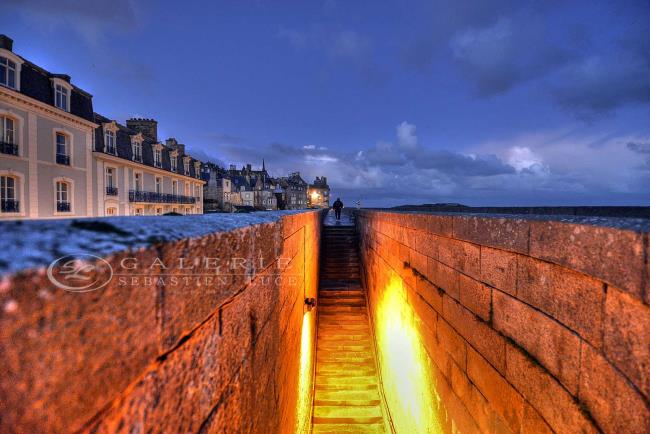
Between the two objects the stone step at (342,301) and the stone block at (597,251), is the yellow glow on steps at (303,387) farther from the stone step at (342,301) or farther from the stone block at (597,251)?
the stone block at (597,251)

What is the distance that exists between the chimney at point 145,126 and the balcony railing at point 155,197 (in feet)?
16.9

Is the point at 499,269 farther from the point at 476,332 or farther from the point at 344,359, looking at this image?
the point at 344,359

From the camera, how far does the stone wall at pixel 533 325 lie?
4.11ft

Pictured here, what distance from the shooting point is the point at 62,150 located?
1722 cm

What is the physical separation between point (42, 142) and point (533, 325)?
72.2 feet

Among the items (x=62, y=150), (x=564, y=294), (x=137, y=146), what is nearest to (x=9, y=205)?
(x=62, y=150)

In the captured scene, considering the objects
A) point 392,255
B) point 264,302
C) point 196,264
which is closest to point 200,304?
point 196,264

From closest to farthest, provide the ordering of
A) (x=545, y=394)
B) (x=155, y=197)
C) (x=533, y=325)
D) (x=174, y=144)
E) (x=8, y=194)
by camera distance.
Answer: (x=545, y=394), (x=533, y=325), (x=8, y=194), (x=155, y=197), (x=174, y=144)

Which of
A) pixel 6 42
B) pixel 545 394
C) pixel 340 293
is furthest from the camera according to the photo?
pixel 6 42

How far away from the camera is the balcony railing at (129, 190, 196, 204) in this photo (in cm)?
2302

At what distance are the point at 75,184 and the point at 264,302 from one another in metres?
21.6

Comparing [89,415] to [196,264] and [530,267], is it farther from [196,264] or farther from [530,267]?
[530,267]

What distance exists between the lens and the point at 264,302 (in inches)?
81.8

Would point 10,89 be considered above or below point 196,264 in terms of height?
above
